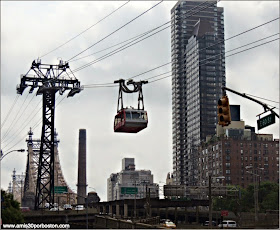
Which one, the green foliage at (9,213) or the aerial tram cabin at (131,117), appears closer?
the aerial tram cabin at (131,117)

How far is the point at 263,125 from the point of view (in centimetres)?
2878

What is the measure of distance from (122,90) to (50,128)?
151 feet

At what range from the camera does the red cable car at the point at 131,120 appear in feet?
149

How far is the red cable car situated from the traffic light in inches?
745

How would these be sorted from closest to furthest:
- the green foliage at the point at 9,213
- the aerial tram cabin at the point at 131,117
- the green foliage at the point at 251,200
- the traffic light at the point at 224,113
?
1. the traffic light at the point at 224,113
2. the aerial tram cabin at the point at 131,117
3. the green foliage at the point at 9,213
4. the green foliage at the point at 251,200

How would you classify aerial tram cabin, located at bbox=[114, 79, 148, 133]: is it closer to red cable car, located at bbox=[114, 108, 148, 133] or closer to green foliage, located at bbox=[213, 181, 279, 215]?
red cable car, located at bbox=[114, 108, 148, 133]

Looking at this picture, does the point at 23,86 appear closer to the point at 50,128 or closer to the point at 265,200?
the point at 50,128

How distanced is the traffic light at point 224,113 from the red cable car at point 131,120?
18.9 m

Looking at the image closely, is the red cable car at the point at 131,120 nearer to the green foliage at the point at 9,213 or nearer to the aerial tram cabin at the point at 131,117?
the aerial tram cabin at the point at 131,117

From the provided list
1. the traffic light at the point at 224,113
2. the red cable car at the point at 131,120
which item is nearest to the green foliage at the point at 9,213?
the red cable car at the point at 131,120

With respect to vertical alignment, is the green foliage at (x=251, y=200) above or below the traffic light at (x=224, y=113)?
below

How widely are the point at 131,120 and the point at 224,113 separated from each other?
19339mm

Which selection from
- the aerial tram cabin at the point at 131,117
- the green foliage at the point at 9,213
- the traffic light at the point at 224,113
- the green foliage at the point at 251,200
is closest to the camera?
the traffic light at the point at 224,113

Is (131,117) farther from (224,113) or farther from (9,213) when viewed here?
(9,213)
